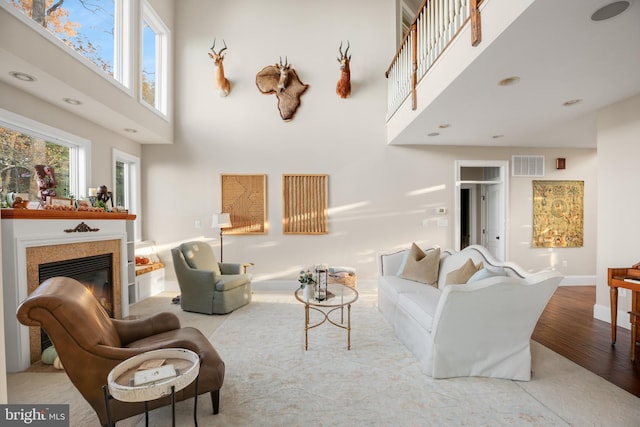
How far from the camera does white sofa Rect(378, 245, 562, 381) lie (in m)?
2.16

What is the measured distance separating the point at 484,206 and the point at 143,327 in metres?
6.05

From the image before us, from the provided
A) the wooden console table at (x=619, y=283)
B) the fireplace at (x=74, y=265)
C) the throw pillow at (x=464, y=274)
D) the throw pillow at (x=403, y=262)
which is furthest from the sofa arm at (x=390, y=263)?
the fireplace at (x=74, y=265)

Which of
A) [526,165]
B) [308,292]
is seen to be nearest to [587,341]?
[308,292]

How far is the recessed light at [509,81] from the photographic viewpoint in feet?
8.67

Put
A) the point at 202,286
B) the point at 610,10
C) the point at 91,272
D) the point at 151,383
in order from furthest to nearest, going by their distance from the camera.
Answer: the point at 202,286 < the point at 91,272 < the point at 610,10 < the point at 151,383

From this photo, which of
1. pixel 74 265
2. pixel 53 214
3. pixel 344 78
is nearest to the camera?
pixel 53 214

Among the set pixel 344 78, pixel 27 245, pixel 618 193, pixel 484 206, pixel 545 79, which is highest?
pixel 344 78

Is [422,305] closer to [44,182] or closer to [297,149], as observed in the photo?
[297,149]

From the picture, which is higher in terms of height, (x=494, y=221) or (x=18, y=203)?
(x=18, y=203)

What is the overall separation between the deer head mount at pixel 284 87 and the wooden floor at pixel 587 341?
457cm

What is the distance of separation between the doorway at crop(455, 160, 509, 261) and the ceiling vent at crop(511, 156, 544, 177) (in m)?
0.16

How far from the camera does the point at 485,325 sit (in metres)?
2.26

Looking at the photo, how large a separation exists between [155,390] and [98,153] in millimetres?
3852

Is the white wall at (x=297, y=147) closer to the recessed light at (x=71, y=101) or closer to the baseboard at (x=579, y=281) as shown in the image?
the baseboard at (x=579, y=281)
